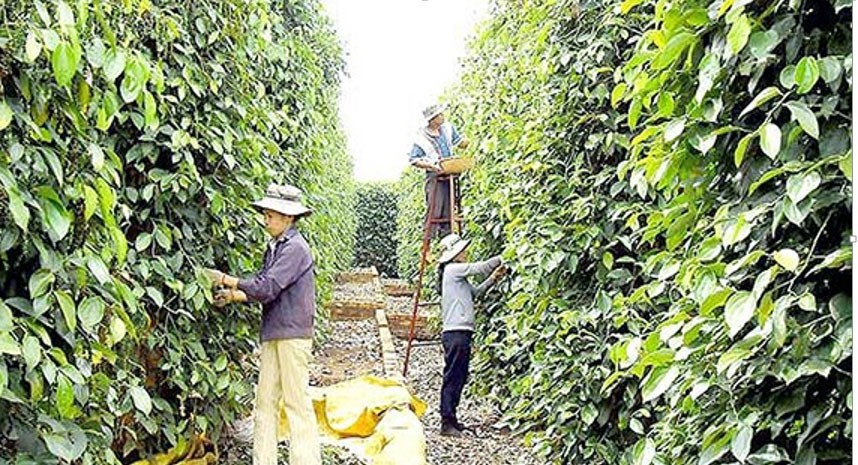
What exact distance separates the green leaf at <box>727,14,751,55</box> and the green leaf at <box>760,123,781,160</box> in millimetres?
162

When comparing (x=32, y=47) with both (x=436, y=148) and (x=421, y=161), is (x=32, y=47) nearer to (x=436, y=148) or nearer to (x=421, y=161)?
(x=421, y=161)

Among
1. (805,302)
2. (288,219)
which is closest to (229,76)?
(288,219)

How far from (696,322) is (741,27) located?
62 cm

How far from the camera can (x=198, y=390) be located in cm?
370

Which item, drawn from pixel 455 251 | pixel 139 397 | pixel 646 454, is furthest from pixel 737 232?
pixel 455 251

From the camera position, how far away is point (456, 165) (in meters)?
8.02

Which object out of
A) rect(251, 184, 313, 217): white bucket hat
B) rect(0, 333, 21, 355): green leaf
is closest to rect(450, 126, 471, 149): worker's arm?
rect(251, 184, 313, 217): white bucket hat

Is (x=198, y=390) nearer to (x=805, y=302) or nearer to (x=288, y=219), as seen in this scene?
(x=288, y=219)

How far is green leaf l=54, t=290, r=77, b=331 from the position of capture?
68.5 inches

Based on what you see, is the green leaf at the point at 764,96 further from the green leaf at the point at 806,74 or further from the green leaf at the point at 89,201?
the green leaf at the point at 89,201

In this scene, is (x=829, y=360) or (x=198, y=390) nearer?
(x=829, y=360)

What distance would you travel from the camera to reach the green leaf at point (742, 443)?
164cm

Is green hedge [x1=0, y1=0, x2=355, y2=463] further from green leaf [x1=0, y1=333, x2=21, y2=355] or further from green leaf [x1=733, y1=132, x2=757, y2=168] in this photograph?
green leaf [x1=733, y1=132, x2=757, y2=168]

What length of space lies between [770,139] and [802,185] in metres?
0.12
